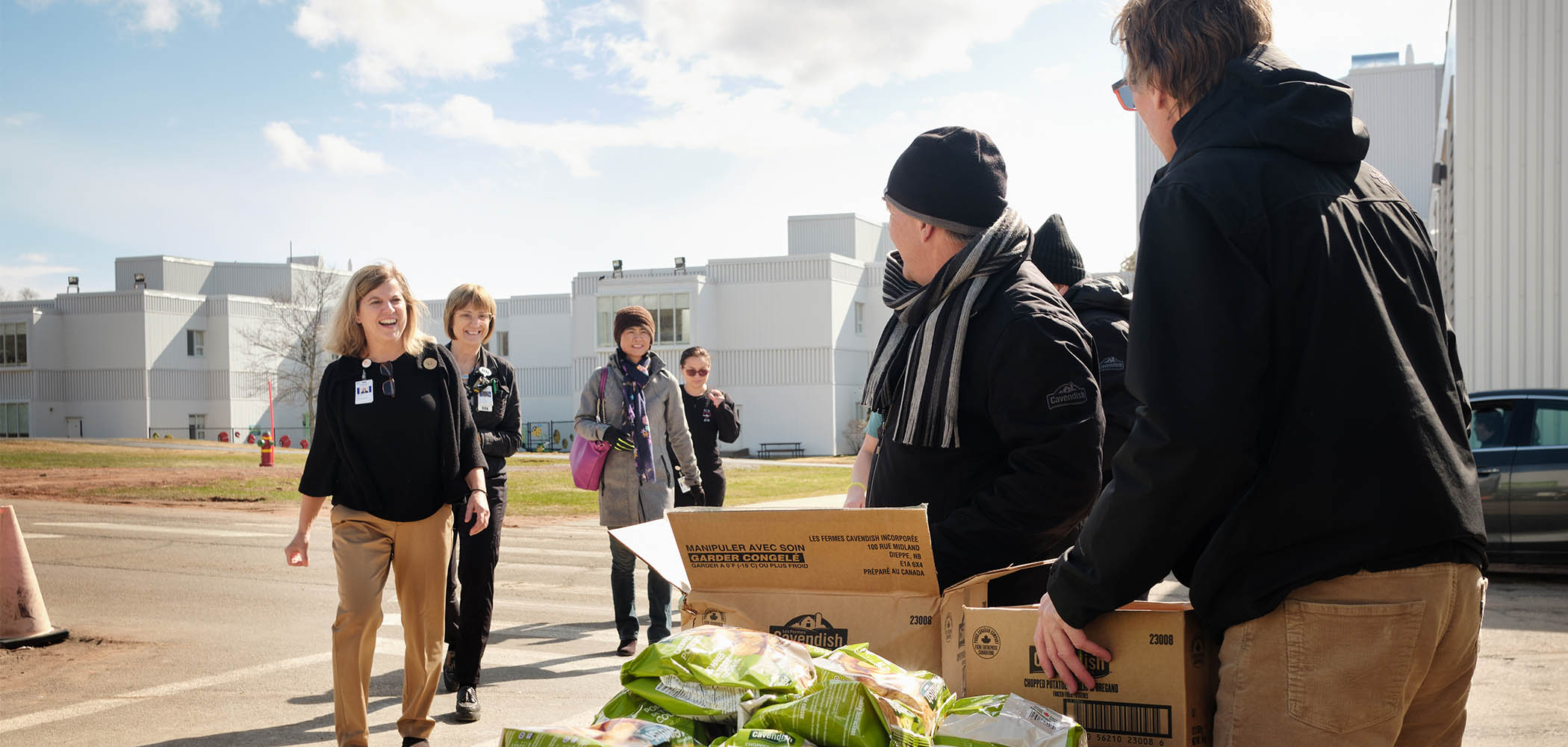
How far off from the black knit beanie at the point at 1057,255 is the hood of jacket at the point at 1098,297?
0.15 m

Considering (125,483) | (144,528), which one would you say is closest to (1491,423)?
(144,528)

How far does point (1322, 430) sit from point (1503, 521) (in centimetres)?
937

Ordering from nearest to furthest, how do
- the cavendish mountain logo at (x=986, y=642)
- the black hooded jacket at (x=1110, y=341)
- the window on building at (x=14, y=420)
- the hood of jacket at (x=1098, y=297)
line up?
the cavendish mountain logo at (x=986, y=642) → the black hooded jacket at (x=1110, y=341) → the hood of jacket at (x=1098, y=297) → the window on building at (x=14, y=420)

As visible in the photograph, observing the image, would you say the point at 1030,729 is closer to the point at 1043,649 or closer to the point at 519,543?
the point at 1043,649

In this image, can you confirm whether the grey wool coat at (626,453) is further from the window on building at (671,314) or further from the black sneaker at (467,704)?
the window on building at (671,314)

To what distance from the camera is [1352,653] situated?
1843mm

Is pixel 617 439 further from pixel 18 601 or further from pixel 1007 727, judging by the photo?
pixel 1007 727

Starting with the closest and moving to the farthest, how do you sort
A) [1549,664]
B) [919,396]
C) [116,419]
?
[919,396] < [1549,664] < [116,419]

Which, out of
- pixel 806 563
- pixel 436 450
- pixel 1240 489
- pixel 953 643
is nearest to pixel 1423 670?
pixel 1240 489

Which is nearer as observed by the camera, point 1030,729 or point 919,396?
point 1030,729

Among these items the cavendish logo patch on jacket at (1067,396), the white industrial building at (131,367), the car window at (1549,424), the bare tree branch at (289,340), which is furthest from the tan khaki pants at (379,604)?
the white industrial building at (131,367)

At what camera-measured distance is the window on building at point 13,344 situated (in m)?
60.7

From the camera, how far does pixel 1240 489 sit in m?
1.91

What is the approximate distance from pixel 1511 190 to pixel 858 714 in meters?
18.4
